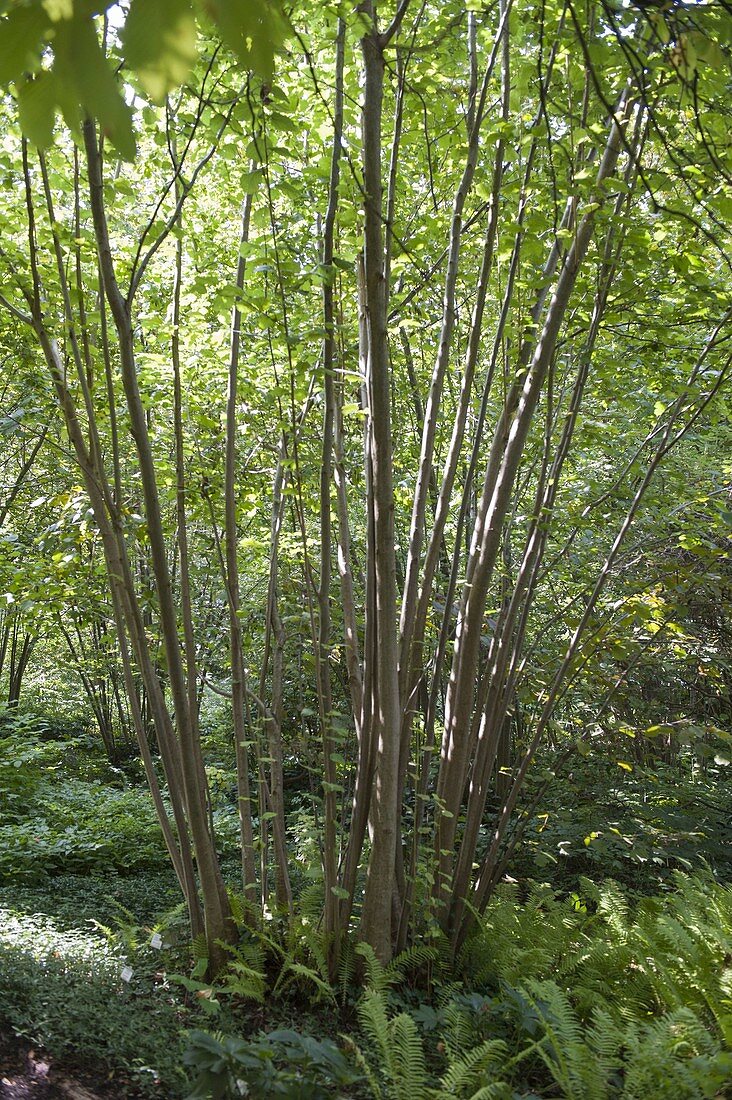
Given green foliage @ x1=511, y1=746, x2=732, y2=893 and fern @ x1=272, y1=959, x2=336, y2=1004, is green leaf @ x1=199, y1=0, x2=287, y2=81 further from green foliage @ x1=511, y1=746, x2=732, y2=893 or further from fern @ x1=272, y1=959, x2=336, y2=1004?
green foliage @ x1=511, y1=746, x2=732, y2=893

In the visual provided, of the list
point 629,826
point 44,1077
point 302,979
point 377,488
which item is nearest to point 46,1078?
point 44,1077

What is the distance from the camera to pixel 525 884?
17.7ft

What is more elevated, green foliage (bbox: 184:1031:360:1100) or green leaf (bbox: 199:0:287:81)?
green leaf (bbox: 199:0:287:81)

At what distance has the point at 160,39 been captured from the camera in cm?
85

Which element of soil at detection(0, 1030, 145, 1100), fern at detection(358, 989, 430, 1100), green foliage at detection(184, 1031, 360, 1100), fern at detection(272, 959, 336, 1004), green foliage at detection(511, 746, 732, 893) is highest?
green foliage at detection(184, 1031, 360, 1100)

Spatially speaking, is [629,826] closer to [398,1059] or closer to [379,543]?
[398,1059]

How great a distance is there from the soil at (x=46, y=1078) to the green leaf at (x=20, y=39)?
2739mm

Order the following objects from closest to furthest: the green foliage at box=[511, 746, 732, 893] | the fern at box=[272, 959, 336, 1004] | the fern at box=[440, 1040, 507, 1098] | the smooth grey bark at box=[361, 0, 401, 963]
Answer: the fern at box=[440, 1040, 507, 1098] → the smooth grey bark at box=[361, 0, 401, 963] → the fern at box=[272, 959, 336, 1004] → the green foliage at box=[511, 746, 732, 893]

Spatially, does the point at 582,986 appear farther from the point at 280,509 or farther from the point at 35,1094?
the point at 280,509

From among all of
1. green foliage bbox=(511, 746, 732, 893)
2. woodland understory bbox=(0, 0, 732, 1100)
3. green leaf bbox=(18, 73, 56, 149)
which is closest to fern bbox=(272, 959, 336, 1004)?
woodland understory bbox=(0, 0, 732, 1100)

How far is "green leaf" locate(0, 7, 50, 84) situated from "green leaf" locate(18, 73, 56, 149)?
4 centimetres

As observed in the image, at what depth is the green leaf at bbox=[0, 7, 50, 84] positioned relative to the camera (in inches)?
33.1

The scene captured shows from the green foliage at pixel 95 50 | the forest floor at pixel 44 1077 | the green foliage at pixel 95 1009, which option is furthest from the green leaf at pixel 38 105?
the forest floor at pixel 44 1077

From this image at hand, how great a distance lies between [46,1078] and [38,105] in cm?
285
